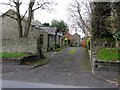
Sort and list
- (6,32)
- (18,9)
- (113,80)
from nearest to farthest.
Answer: (113,80)
(18,9)
(6,32)

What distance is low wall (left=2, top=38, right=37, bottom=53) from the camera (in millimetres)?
28298

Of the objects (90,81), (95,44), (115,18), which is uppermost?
(115,18)

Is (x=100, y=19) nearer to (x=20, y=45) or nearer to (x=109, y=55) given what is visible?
(x=109, y=55)

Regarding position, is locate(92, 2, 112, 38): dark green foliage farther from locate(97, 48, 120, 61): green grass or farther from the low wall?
the low wall

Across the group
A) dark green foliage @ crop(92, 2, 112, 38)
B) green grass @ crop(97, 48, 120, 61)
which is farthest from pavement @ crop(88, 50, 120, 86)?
Answer: dark green foliage @ crop(92, 2, 112, 38)

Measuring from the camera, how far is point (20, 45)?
93.9ft

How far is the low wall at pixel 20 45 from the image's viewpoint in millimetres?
28298

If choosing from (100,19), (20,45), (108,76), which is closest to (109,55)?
(108,76)

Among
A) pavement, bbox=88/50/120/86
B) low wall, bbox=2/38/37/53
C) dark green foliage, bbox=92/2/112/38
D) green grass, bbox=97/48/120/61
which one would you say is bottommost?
pavement, bbox=88/50/120/86

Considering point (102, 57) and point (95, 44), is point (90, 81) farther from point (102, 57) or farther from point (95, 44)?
point (95, 44)

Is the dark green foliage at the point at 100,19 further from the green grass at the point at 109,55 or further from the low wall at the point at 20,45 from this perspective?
the low wall at the point at 20,45

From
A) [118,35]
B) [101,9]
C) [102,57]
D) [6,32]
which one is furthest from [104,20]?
[6,32]

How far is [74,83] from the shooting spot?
13.3 m

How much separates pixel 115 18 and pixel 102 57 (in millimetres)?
4346
